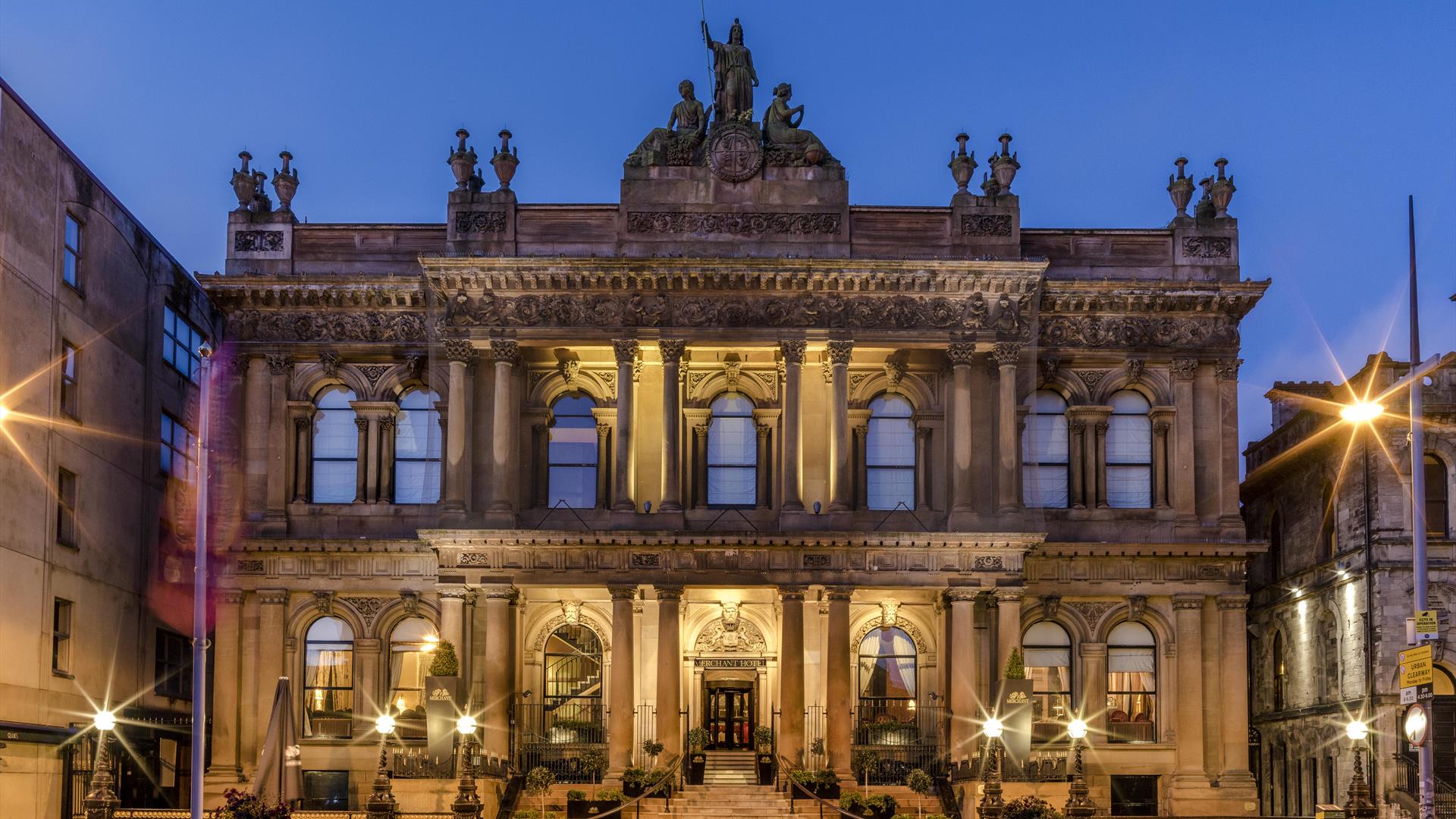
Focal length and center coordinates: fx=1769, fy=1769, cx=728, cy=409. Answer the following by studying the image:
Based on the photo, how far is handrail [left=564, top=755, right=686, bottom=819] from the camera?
39.5m

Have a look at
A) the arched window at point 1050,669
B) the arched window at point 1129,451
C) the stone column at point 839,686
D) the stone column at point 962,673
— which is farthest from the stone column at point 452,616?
the arched window at point 1129,451

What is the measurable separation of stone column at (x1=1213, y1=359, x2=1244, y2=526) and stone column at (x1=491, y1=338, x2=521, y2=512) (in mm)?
18857

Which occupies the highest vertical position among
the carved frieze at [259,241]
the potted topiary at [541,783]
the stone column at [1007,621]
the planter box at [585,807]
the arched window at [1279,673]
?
the carved frieze at [259,241]

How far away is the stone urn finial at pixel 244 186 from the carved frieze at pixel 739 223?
1083cm

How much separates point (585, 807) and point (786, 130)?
60.5 feet

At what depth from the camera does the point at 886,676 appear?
47.9 metres

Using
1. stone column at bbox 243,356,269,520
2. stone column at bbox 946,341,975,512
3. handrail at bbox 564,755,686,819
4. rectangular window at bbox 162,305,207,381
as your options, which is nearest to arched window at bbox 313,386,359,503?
stone column at bbox 243,356,269,520

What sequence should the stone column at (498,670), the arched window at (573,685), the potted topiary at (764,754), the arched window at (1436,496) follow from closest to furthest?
the stone column at (498,670) < the potted topiary at (764,754) < the arched window at (573,685) < the arched window at (1436,496)

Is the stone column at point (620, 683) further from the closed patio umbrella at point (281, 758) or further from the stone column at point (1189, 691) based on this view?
the stone column at point (1189, 691)

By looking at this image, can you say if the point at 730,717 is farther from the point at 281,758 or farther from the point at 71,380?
the point at 71,380

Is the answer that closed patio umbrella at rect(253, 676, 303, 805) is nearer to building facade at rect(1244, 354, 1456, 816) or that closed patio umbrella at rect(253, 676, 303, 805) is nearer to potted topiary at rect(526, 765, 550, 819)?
potted topiary at rect(526, 765, 550, 819)

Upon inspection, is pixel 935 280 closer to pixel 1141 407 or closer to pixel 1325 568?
pixel 1141 407

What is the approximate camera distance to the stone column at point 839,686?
43500mm

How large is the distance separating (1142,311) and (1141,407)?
268 cm
